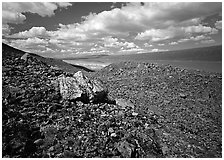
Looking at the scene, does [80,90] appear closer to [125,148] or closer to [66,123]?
[66,123]

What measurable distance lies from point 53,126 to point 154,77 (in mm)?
12856

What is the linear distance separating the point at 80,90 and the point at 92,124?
2459 millimetres

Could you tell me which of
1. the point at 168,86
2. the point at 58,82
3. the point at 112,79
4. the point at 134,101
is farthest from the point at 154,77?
the point at 58,82

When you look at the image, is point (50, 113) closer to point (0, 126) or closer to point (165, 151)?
point (0, 126)

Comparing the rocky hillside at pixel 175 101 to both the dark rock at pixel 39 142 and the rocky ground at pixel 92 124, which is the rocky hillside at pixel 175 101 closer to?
the rocky ground at pixel 92 124

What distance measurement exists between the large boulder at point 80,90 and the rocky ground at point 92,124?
31cm

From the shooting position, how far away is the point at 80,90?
32.7ft

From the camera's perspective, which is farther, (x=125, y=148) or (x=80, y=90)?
(x=80, y=90)

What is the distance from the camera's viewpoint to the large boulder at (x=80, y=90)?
9.74 m

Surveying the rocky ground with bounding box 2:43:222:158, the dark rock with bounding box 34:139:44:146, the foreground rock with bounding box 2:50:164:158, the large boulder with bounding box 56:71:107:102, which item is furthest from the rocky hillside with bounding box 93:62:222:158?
the dark rock with bounding box 34:139:44:146

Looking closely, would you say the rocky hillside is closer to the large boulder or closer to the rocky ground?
the rocky ground

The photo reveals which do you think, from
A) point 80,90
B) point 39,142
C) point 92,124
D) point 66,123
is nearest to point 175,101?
point 80,90

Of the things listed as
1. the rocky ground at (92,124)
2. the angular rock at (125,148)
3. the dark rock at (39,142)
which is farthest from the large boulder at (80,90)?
the angular rock at (125,148)

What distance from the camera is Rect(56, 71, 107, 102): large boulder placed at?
32.0 ft
